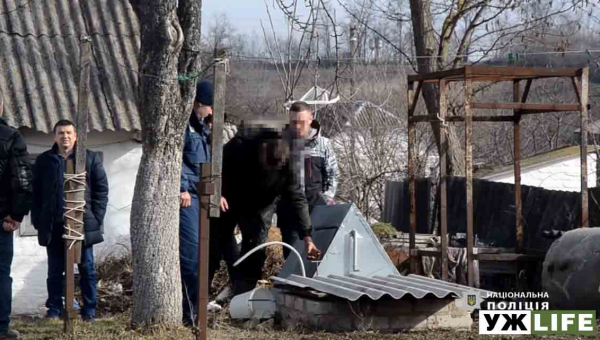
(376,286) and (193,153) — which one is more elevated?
(193,153)

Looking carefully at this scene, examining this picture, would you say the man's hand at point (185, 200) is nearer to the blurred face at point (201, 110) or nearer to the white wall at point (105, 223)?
the blurred face at point (201, 110)

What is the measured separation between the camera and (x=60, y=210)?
7703mm

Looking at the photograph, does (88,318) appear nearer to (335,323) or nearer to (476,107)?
(335,323)

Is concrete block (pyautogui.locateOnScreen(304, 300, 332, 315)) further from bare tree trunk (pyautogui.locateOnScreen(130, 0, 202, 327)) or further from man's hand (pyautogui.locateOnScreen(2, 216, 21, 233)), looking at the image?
man's hand (pyautogui.locateOnScreen(2, 216, 21, 233))

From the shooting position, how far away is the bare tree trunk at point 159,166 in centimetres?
592

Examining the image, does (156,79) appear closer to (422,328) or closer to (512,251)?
(422,328)

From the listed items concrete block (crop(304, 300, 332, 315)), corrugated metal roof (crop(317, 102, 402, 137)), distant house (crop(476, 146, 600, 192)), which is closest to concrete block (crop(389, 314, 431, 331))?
concrete block (crop(304, 300, 332, 315))

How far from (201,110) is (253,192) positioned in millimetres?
834

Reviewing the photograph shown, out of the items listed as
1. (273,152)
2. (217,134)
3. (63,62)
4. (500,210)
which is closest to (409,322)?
(273,152)

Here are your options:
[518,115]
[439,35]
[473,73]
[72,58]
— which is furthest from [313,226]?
[439,35]

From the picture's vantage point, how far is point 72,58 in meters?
9.92

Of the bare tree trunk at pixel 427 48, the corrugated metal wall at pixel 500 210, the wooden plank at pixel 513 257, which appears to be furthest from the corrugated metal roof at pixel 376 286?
the bare tree trunk at pixel 427 48

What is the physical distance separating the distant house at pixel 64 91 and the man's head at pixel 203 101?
2322 millimetres

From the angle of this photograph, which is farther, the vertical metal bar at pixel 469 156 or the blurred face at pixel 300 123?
the vertical metal bar at pixel 469 156
